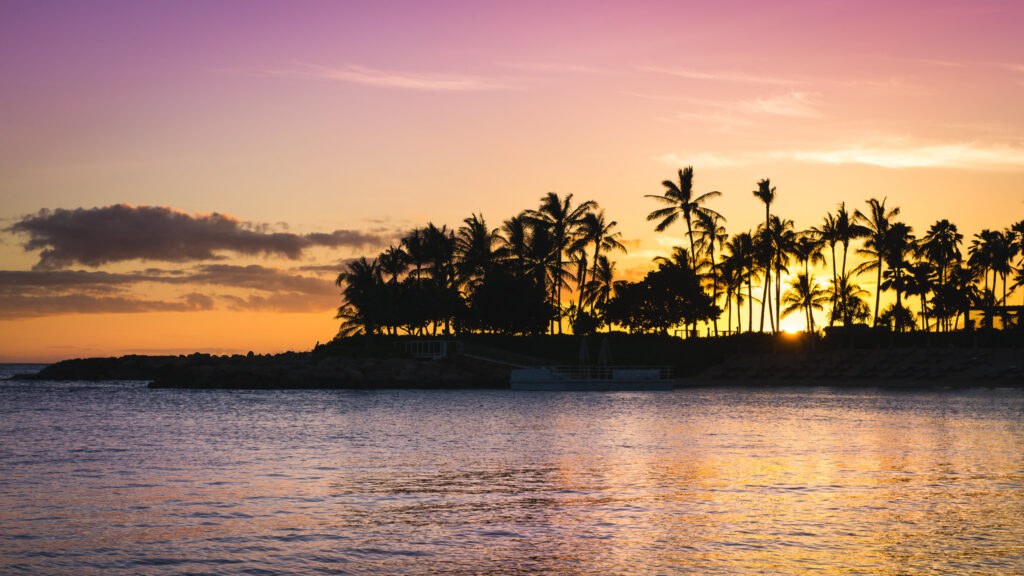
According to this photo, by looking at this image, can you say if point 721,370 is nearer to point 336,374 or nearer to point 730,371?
point 730,371

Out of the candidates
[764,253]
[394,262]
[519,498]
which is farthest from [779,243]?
[519,498]

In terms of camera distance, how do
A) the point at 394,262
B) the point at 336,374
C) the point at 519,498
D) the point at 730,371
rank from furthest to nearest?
the point at 394,262 → the point at 730,371 → the point at 336,374 → the point at 519,498

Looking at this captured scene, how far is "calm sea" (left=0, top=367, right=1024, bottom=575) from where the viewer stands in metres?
11.2

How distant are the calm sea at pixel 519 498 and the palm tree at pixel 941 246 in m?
66.5

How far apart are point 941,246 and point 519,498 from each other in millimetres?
90432

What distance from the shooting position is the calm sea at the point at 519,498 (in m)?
11.2

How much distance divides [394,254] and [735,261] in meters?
35.5

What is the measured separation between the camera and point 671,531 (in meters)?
12.7

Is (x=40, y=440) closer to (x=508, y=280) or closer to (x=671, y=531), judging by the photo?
(x=671, y=531)

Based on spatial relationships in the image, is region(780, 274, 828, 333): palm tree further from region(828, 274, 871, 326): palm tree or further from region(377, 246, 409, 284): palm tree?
region(377, 246, 409, 284): palm tree

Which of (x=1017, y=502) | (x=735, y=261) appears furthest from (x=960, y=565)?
(x=735, y=261)

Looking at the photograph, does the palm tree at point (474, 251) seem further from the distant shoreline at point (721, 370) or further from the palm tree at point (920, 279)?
the palm tree at point (920, 279)

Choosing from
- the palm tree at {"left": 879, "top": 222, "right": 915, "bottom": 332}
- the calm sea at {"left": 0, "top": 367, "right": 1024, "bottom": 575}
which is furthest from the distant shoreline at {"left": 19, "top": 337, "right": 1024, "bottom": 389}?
the calm sea at {"left": 0, "top": 367, "right": 1024, "bottom": 575}

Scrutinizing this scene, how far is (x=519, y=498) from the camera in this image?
51.8 feet
